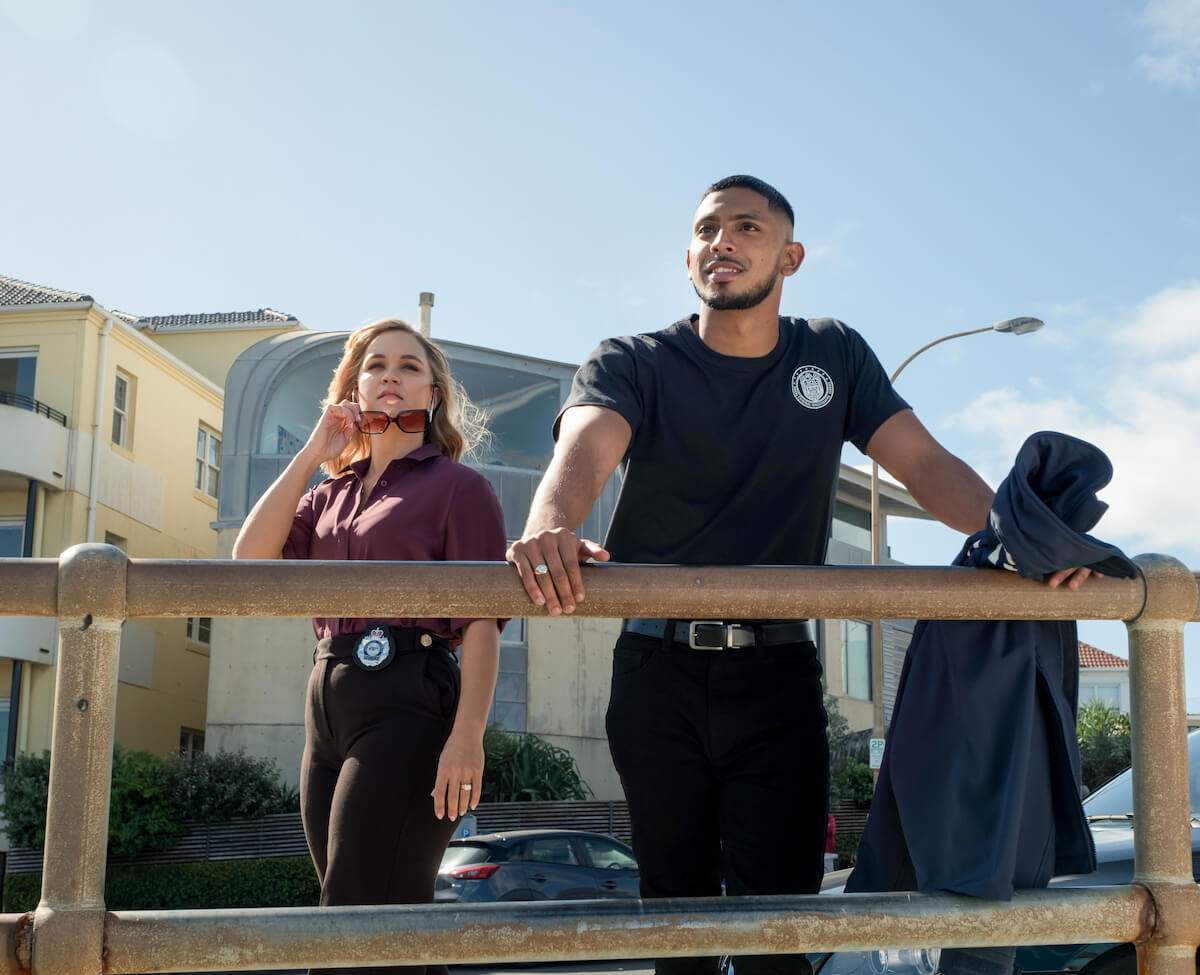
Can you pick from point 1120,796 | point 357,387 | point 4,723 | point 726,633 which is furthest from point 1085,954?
point 4,723

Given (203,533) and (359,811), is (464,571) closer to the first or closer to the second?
(359,811)

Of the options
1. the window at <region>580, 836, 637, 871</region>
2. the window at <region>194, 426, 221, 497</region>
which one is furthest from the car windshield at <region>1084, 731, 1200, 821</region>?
the window at <region>194, 426, 221, 497</region>

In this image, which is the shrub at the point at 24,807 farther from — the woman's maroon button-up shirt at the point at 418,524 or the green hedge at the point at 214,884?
the woman's maroon button-up shirt at the point at 418,524

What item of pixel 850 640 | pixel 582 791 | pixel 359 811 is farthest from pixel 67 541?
pixel 359 811

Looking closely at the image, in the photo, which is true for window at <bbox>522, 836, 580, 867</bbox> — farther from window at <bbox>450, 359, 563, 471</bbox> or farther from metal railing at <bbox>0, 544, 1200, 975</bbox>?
window at <bbox>450, 359, 563, 471</bbox>

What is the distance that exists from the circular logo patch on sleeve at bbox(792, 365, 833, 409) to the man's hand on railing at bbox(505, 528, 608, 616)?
1.29 meters

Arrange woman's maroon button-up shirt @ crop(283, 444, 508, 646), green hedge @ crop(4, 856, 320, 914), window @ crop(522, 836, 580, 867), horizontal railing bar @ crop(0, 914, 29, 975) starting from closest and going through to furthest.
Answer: horizontal railing bar @ crop(0, 914, 29, 975)
woman's maroon button-up shirt @ crop(283, 444, 508, 646)
window @ crop(522, 836, 580, 867)
green hedge @ crop(4, 856, 320, 914)

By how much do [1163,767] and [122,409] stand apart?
2834 cm

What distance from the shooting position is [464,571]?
1.99m

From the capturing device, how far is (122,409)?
28375 millimetres

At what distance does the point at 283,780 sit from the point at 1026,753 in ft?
71.5

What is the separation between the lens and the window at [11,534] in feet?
85.7

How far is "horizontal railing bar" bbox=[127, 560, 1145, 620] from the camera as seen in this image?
6.30ft

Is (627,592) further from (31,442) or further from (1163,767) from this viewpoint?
(31,442)
